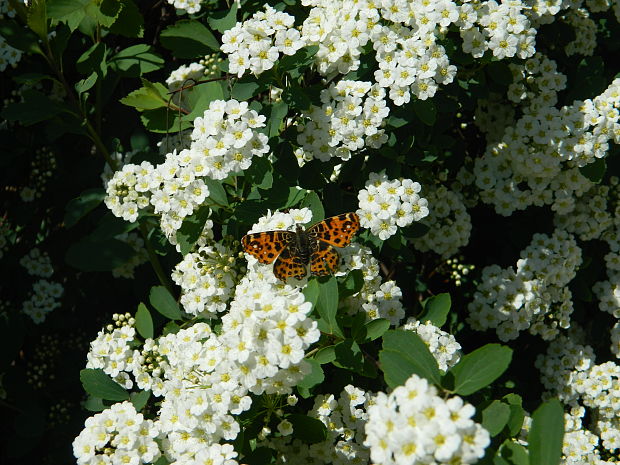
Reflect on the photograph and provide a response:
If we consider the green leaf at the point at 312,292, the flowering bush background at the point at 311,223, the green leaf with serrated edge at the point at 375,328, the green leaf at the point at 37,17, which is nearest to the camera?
the flowering bush background at the point at 311,223

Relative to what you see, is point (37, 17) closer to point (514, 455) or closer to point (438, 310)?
point (438, 310)

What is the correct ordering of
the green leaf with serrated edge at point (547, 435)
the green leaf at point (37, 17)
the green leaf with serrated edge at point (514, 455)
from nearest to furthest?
the green leaf with serrated edge at point (547, 435) → the green leaf with serrated edge at point (514, 455) → the green leaf at point (37, 17)

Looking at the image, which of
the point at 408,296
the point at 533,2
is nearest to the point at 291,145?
the point at 408,296

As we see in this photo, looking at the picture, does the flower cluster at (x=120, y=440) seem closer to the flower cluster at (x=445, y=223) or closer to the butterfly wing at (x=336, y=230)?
the butterfly wing at (x=336, y=230)

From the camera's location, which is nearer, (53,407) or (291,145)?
(291,145)

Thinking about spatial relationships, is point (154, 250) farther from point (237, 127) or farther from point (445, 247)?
point (445, 247)

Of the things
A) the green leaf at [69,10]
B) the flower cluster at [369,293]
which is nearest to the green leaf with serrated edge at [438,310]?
the flower cluster at [369,293]
